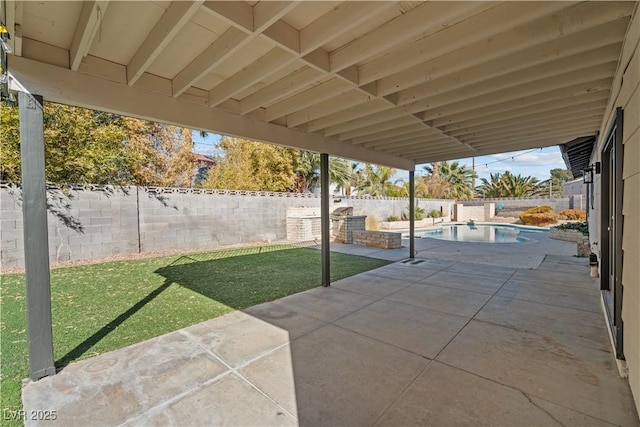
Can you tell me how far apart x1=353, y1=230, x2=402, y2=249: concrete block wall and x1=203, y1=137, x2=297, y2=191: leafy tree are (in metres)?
6.28

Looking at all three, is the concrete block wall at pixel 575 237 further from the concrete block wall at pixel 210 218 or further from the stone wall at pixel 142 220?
the concrete block wall at pixel 210 218

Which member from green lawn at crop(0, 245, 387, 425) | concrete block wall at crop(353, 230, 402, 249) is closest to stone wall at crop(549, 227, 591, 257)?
concrete block wall at crop(353, 230, 402, 249)

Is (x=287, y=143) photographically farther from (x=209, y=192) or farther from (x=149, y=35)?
(x=209, y=192)

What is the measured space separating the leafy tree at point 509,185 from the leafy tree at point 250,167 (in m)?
23.0

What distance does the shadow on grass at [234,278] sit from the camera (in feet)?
14.5

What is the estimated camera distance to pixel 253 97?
163 inches

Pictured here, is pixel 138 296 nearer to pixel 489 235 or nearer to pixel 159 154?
pixel 159 154

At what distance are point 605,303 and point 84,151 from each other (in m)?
11.4

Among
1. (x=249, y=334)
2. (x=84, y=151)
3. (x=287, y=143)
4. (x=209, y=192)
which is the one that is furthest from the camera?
(x=209, y=192)

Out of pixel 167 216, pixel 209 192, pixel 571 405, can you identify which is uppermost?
pixel 209 192

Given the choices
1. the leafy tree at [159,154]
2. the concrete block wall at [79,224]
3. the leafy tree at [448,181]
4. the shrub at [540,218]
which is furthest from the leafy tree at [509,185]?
the concrete block wall at [79,224]

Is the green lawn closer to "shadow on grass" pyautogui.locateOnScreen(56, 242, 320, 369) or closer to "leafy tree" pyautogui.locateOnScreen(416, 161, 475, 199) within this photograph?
"shadow on grass" pyautogui.locateOnScreen(56, 242, 320, 369)

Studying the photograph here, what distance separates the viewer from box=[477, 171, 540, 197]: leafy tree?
2838 centimetres

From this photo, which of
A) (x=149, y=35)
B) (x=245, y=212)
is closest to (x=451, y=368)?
(x=149, y=35)
